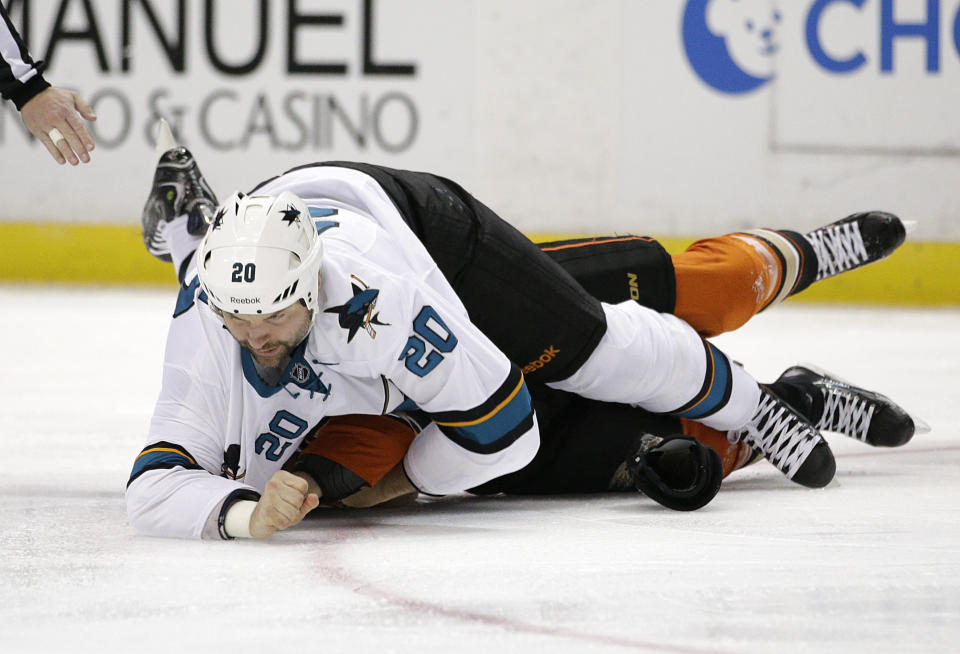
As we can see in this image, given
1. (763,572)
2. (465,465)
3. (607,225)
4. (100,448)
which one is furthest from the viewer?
(607,225)

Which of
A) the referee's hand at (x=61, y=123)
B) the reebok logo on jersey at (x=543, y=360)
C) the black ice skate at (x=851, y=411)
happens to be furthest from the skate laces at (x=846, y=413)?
the referee's hand at (x=61, y=123)

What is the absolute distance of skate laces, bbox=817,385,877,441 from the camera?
3086 mm

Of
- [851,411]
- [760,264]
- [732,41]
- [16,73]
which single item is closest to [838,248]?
[760,264]

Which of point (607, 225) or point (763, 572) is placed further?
point (607, 225)

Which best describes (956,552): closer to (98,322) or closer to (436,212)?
(436,212)

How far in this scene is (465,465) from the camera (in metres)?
2.36

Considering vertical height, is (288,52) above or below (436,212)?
above

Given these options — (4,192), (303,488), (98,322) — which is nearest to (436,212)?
(303,488)

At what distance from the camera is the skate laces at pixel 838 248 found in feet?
10.7

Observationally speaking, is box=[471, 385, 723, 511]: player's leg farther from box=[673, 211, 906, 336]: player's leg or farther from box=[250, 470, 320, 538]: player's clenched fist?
box=[250, 470, 320, 538]: player's clenched fist

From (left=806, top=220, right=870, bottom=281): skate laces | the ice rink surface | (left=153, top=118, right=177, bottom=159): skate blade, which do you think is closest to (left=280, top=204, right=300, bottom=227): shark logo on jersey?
the ice rink surface

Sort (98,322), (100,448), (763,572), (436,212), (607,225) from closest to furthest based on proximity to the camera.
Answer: (763,572) < (436,212) < (100,448) < (98,322) < (607,225)

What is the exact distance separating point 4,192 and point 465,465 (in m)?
5.77

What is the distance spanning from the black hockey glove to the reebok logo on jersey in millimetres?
238
